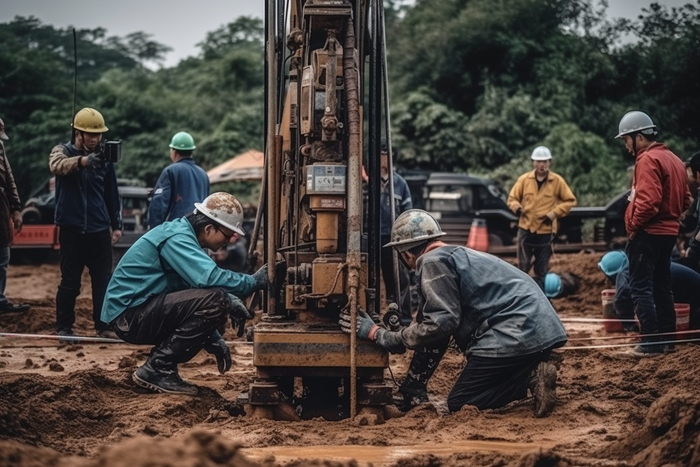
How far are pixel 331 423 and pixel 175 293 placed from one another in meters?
1.54

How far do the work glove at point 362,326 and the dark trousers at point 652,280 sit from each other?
296cm

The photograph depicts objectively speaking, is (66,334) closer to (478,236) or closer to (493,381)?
(493,381)

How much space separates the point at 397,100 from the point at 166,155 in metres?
7.40

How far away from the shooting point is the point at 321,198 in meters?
5.89

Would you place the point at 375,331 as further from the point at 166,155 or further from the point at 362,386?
the point at 166,155

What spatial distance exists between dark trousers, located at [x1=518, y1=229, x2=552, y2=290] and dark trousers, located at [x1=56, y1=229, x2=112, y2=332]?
16.3ft

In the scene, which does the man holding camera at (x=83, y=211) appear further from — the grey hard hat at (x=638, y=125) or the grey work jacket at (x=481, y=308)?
the grey hard hat at (x=638, y=125)

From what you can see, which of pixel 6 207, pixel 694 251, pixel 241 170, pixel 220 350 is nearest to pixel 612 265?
pixel 694 251

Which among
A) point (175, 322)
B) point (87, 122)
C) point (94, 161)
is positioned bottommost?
point (175, 322)

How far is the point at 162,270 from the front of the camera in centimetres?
662

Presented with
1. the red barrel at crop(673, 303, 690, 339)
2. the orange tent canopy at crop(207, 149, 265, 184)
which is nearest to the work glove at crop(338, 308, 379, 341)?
the red barrel at crop(673, 303, 690, 339)

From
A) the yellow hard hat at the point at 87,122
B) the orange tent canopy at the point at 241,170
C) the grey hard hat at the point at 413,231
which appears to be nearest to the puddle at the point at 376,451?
the grey hard hat at the point at 413,231

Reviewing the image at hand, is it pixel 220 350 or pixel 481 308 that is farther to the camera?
pixel 220 350

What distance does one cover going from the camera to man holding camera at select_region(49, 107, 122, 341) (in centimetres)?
855
